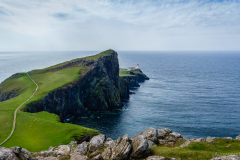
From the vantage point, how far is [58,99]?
9038 centimetres

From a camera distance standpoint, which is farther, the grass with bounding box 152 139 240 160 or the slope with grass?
the slope with grass

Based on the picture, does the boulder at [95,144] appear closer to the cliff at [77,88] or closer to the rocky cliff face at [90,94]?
the cliff at [77,88]

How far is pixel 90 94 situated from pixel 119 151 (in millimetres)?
85967

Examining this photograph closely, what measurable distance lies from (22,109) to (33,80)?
44158 mm

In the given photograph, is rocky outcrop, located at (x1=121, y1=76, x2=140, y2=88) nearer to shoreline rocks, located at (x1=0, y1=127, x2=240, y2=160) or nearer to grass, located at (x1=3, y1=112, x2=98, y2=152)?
grass, located at (x1=3, y1=112, x2=98, y2=152)

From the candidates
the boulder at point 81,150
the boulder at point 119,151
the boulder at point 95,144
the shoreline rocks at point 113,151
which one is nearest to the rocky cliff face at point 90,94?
the boulder at point 81,150

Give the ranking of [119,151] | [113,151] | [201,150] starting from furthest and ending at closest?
[201,150] < [113,151] < [119,151]

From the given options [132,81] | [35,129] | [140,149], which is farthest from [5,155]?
[132,81]

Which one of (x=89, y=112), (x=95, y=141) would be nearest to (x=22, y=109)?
(x=89, y=112)

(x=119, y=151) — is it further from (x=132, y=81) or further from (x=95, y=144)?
(x=132, y=81)

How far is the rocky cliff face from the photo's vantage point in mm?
88438

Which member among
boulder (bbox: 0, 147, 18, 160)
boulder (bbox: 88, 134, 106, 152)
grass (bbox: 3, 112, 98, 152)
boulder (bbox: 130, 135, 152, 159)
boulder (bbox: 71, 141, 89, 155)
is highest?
boulder (bbox: 0, 147, 18, 160)

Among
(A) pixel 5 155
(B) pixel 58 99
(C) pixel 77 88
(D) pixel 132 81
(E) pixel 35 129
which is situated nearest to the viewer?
(A) pixel 5 155

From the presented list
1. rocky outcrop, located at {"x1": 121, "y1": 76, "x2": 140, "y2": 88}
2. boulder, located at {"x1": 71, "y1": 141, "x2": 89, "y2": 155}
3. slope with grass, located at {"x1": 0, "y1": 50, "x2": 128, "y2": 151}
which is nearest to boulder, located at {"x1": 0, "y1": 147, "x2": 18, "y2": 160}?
boulder, located at {"x1": 71, "y1": 141, "x2": 89, "y2": 155}
